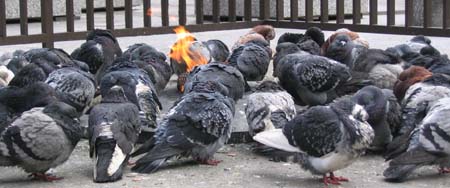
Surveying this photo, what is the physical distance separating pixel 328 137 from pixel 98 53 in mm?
4086

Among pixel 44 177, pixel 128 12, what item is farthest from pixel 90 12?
pixel 44 177

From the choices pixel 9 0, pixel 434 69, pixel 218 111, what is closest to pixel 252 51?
pixel 434 69

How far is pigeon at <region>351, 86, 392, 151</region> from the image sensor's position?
697 cm

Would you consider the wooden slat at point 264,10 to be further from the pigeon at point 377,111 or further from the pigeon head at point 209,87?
the pigeon at point 377,111

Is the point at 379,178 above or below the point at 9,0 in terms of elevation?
below

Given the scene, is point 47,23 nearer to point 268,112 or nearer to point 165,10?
point 165,10

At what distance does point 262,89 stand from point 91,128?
5.37 feet

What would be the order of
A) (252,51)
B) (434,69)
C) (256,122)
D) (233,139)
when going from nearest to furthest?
(256,122), (233,139), (434,69), (252,51)

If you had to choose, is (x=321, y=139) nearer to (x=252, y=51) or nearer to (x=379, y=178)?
(x=379, y=178)

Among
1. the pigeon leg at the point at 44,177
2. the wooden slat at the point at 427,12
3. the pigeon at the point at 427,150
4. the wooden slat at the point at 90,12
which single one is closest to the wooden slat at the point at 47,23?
the wooden slat at the point at 90,12

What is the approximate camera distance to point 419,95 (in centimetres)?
749

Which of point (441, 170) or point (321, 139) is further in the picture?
point (441, 170)

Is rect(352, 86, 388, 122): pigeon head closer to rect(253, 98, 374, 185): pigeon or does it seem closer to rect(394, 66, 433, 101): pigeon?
rect(253, 98, 374, 185): pigeon

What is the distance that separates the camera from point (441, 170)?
22.1ft
